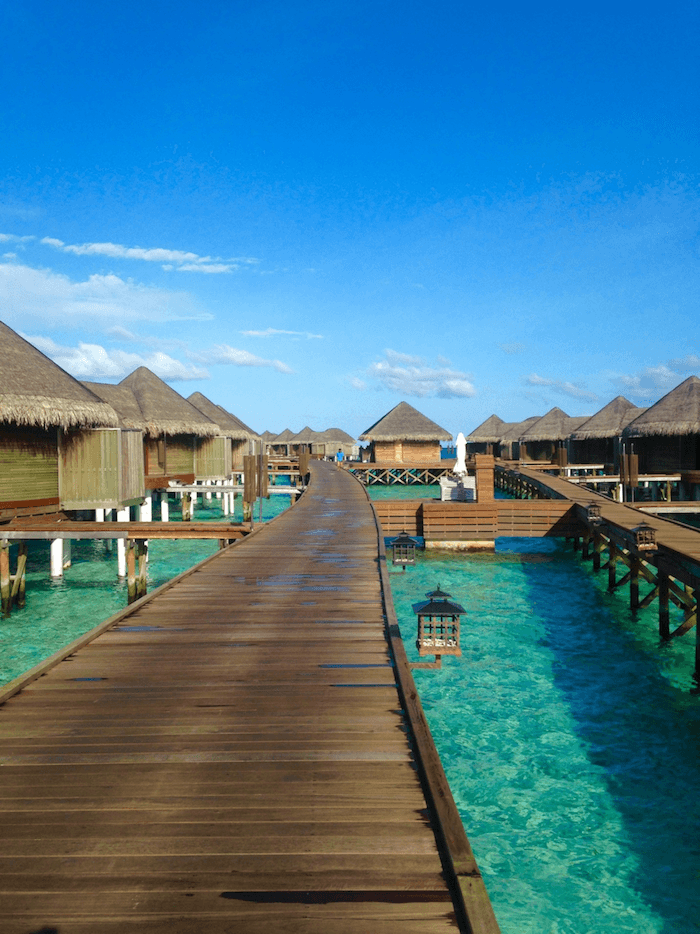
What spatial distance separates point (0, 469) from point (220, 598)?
34.6 feet

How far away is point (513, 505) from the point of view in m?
21.7

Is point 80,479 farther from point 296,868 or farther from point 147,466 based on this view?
point 296,868

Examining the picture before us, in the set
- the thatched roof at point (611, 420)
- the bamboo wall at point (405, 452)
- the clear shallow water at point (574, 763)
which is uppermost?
the thatched roof at point (611, 420)

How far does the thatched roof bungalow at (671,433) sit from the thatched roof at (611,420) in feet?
20.2

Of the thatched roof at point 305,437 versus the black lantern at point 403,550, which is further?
the thatched roof at point 305,437

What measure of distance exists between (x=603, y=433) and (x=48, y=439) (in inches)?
1329

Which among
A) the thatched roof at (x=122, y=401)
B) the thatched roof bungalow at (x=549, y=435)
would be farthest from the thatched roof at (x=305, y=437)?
the thatched roof at (x=122, y=401)

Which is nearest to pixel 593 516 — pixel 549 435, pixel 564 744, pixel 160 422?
pixel 564 744

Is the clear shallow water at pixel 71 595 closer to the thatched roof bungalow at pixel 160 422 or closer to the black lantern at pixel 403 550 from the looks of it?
the thatched roof bungalow at pixel 160 422

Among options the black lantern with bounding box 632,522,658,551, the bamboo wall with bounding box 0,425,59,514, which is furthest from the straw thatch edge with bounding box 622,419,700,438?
the bamboo wall with bounding box 0,425,59,514

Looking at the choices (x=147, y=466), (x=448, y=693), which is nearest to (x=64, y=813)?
(x=448, y=693)

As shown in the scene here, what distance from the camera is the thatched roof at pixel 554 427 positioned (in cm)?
4932

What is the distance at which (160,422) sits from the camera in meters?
28.2

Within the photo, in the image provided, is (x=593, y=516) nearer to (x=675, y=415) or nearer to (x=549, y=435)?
(x=675, y=415)
